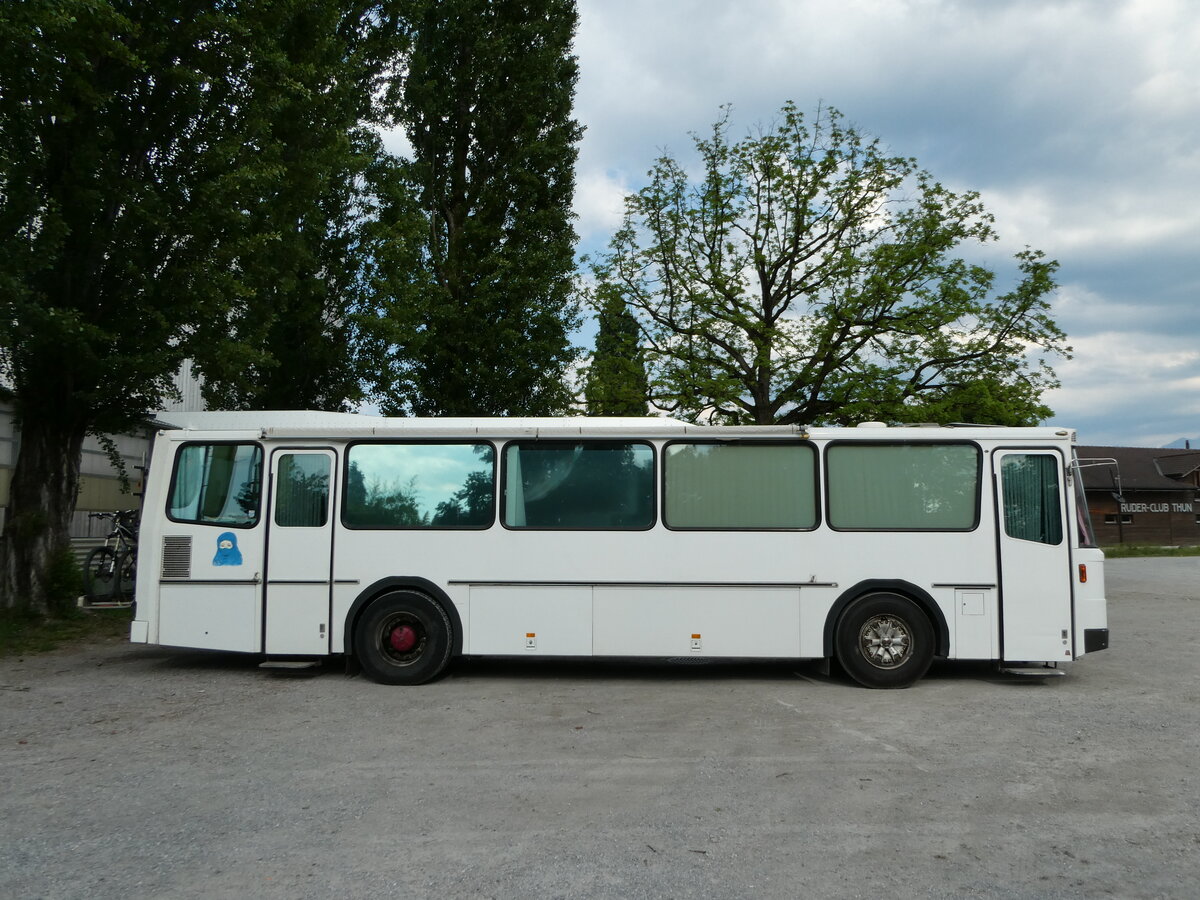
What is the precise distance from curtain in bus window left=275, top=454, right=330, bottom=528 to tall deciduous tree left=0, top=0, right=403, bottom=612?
3.86m

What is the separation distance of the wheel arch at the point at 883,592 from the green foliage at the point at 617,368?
14.2 m

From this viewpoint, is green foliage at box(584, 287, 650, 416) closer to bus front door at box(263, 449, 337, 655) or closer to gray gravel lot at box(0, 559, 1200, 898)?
bus front door at box(263, 449, 337, 655)

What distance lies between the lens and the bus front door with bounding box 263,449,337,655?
9469mm

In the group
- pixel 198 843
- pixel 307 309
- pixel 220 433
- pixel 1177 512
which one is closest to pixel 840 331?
pixel 307 309

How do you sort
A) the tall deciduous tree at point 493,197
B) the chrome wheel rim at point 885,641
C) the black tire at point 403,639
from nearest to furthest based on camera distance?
1. the chrome wheel rim at point 885,641
2. the black tire at point 403,639
3. the tall deciduous tree at point 493,197

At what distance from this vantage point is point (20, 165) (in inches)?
459

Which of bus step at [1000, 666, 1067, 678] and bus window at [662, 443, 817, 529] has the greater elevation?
bus window at [662, 443, 817, 529]

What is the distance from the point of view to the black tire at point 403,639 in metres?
9.30

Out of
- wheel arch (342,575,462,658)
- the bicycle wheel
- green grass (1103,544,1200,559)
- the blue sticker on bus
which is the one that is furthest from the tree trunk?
green grass (1103,544,1200,559)

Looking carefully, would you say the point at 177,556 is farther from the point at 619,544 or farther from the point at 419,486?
the point at 619,544

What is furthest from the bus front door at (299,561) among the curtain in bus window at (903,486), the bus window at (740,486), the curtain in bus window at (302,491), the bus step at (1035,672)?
the bus step at (1035,672)

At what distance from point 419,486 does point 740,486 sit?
3287 mm

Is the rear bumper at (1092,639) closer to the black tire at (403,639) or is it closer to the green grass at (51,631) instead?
the black tire at (403,639)

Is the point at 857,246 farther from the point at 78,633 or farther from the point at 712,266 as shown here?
the point at 78,633
